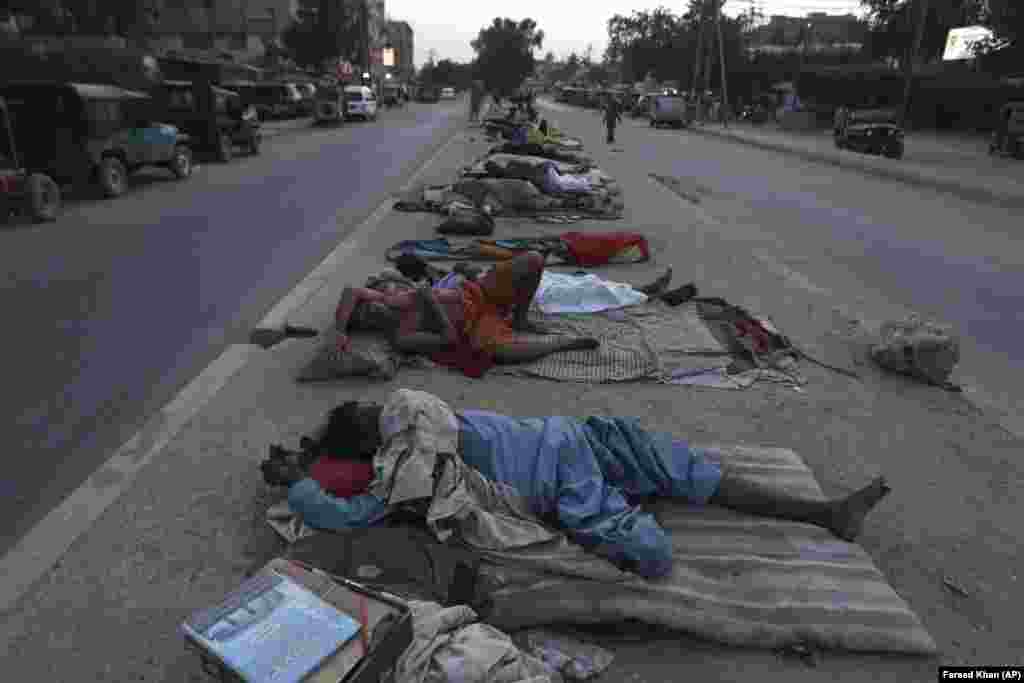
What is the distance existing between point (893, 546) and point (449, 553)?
79.8 inches

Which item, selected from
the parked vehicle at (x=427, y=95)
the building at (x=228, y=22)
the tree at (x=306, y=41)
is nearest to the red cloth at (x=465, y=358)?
the tree at (x=306, y=41)

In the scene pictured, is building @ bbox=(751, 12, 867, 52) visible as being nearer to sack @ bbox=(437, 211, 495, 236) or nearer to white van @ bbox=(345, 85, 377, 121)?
white van @ bbox=(345, 85, 377, 121)

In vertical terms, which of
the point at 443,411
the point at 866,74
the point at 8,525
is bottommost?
the point at 8,525

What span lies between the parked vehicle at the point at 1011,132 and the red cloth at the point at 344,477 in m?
25.6

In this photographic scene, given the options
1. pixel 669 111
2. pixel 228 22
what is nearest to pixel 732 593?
pixel 669 111

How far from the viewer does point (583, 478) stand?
10.0 feet

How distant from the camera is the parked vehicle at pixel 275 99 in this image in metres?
34.1

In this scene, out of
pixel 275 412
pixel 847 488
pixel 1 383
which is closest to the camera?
pixel 847 488

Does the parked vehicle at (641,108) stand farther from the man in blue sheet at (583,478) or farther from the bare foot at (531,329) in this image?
the man in blue sheet at (583,478)

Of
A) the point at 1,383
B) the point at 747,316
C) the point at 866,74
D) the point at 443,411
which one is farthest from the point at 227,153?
the point at 866,74

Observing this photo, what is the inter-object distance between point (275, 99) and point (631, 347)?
113 ft

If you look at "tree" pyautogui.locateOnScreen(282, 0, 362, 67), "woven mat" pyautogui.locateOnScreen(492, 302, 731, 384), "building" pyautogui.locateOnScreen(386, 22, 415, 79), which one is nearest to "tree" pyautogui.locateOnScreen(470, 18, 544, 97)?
"tree" pyautogui.locateOnScreen(282, 0, 362, 67)

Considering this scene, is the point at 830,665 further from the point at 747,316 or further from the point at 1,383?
the point at 1,383

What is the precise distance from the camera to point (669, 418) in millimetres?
4348
